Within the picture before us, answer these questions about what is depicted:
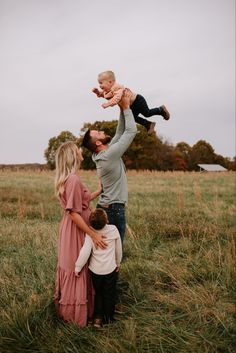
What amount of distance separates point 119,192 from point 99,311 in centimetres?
123

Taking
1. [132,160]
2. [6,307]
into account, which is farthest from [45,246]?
[132,160]

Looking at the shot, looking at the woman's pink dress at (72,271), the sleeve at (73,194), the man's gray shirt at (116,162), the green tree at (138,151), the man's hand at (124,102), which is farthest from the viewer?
the green tree at (138,151)

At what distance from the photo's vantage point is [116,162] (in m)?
3.80

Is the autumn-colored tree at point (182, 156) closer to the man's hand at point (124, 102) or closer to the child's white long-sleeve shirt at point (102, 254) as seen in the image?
the man's hand at point (124, 102)

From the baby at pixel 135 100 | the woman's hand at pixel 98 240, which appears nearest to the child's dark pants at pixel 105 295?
the woman's hand at pixel 98 240

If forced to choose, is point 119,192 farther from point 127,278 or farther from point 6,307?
point 6,307

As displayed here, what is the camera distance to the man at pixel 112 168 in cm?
380

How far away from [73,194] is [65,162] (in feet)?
1.12

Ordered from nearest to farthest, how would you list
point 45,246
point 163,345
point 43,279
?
point 163,345, point 43,279, point 45,246

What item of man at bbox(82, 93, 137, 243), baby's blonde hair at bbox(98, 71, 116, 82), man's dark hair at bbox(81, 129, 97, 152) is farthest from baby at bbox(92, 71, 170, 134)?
man's dark hair at bbox(81, 129, 97, 152)

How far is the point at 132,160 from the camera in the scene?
4772cm

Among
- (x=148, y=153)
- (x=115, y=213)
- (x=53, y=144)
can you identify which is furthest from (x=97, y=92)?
(x=53, y=144)

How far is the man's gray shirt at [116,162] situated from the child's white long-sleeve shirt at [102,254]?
415 mm

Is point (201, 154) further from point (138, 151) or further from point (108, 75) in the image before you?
point (108, 75)
